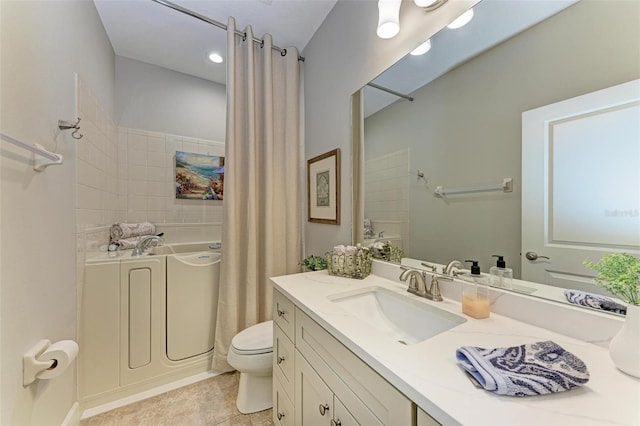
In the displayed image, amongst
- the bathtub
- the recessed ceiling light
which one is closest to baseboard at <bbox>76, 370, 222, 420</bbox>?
the bathtub

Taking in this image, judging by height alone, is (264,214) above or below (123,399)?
above

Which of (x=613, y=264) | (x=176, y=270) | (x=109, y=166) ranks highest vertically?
(x=109, y=166)

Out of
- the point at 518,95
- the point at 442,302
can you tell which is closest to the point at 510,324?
the point at 442,302

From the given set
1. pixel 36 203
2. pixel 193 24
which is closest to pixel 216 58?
pixel 193 24

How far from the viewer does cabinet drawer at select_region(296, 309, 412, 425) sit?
0.52 metres

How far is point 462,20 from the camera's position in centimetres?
91

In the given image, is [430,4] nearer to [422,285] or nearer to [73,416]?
[422,285]

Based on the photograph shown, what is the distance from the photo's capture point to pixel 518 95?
→ 78cm

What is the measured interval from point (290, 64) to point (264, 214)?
4.10ft

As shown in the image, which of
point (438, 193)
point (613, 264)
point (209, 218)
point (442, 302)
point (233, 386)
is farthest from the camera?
point (209, 218)

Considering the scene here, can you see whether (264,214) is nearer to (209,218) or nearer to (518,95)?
(209,218)

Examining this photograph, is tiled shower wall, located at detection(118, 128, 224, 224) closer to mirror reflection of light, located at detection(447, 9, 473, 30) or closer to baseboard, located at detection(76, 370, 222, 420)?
baseboard, located at detection(76, 370, 222, 420)

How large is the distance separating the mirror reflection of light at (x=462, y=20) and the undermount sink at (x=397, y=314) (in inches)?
42.0

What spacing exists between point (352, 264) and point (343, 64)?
1.27 metres
